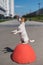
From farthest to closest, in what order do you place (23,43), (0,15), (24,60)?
(0,15) < (23,43) < (24,60)

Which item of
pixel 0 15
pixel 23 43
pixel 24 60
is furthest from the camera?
pixel 0 15

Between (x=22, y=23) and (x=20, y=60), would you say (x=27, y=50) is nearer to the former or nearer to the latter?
(x=20, y=60)

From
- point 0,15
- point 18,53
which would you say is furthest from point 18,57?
point 0,15

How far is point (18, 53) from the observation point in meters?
6.76

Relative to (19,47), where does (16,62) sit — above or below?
below

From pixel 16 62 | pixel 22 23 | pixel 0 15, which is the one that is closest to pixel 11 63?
pixel 16 62

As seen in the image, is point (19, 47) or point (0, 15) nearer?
point (19, 47)

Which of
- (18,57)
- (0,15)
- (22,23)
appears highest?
(22,23)

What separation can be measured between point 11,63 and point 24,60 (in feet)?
1.33

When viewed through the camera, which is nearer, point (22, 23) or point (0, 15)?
point (22, 23)

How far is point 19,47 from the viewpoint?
6781 millimetres

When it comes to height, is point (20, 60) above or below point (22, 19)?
below

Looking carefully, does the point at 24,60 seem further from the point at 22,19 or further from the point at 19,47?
the point at 22,19

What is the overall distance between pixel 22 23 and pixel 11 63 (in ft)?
4.30
